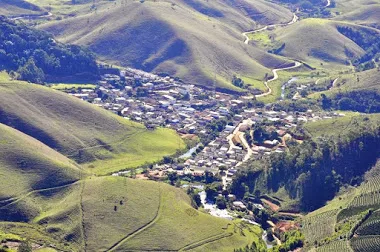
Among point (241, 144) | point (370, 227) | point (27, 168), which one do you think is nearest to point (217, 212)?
point (370, 227)

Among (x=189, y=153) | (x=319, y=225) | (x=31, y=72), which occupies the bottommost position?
(x=189, y=153)

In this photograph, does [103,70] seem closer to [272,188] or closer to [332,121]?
[332,121]

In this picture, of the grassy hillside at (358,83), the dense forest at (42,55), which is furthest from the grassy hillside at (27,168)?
the grassy hillside at (358,83)

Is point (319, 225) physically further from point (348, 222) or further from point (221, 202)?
point (221, 202)

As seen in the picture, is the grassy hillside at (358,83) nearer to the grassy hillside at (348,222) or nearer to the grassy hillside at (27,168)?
the grassy hillside at (348,222)

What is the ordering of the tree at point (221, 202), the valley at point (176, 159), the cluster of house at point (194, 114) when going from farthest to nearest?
the cluster of house at point (194, 114), the tree at point (221, 202), the valley at point (176, 159)

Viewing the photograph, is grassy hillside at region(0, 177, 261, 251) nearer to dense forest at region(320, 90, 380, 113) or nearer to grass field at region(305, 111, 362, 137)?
grass field at region(305, 111, 362, 137)
